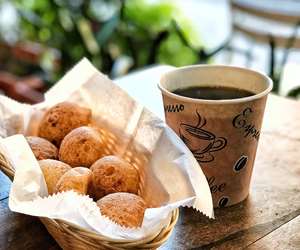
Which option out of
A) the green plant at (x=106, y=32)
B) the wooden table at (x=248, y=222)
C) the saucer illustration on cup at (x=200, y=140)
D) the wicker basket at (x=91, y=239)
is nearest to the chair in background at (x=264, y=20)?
the green plant at (x=106, y=32)

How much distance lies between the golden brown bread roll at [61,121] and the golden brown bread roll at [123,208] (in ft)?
0.55

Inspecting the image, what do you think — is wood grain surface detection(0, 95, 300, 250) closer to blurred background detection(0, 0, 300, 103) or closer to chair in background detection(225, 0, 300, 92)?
blurred background detection(0, 0, 300, 103)

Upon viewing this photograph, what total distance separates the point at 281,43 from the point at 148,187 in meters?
1.33

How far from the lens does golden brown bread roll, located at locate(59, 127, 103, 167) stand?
24.5 inches

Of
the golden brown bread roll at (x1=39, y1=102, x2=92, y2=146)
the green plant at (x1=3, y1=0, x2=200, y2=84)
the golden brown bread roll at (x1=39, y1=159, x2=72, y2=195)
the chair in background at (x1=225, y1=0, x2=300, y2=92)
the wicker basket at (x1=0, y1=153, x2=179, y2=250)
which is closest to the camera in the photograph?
the wicker basket at (x1=0, y1=153, x2=179, y2=250)

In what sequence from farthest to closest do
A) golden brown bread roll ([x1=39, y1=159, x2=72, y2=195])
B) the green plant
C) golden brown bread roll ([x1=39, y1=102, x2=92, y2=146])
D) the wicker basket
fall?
the green plant, golden brown bread roll ([x1=39, y1=102, x2=92, y2=146]), golden brown bread roll ([x1=39, y1=159, x2=72, y2=195]), the wicker basket

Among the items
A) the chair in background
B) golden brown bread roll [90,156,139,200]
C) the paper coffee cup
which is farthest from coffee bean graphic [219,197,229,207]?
the chair in background

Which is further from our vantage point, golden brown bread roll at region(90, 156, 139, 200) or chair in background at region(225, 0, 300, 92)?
chair in background at region(225, 0, 300, 92)

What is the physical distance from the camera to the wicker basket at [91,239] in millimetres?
478

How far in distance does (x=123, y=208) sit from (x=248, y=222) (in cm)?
17

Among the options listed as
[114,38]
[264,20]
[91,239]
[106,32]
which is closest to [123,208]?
[91,239]

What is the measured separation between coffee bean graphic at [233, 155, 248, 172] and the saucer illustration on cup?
3 cm

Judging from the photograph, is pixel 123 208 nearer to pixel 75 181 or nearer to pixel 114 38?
pixel 75 181

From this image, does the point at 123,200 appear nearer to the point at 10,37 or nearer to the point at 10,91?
the point at 10,91
